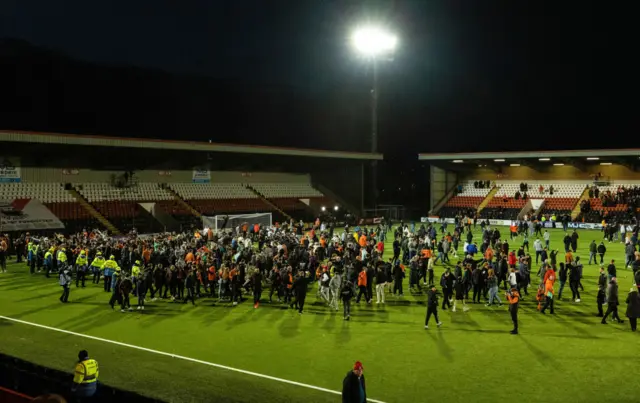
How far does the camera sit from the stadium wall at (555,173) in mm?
48375

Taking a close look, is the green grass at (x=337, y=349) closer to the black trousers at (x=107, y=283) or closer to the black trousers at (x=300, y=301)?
the black trousers at (x=300, y=301)

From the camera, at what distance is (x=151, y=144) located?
38.2 m

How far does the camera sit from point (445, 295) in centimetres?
1638

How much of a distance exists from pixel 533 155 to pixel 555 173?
6.34 meters

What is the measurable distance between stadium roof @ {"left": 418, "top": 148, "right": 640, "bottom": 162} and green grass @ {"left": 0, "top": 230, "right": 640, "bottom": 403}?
105ft

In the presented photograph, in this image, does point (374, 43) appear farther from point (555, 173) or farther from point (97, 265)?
point (97, 265)

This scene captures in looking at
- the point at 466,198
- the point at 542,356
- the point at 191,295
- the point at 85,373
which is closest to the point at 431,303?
the point at 542,356

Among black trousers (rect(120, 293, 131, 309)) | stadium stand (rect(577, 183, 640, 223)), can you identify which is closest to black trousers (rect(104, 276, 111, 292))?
black trousers (rect(120, 293, 131, 309))

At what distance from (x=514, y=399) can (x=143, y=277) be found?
38.9 feet

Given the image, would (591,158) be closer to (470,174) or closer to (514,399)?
(470,174)

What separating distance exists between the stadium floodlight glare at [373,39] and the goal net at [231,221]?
19.3 metres

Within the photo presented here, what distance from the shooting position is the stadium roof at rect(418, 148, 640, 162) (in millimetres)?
43406

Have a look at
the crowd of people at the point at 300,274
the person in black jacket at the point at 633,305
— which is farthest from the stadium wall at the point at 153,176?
the person in black jacket at the point at 633,305

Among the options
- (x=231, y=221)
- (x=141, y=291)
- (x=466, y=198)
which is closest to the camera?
(x=141, y=291)
